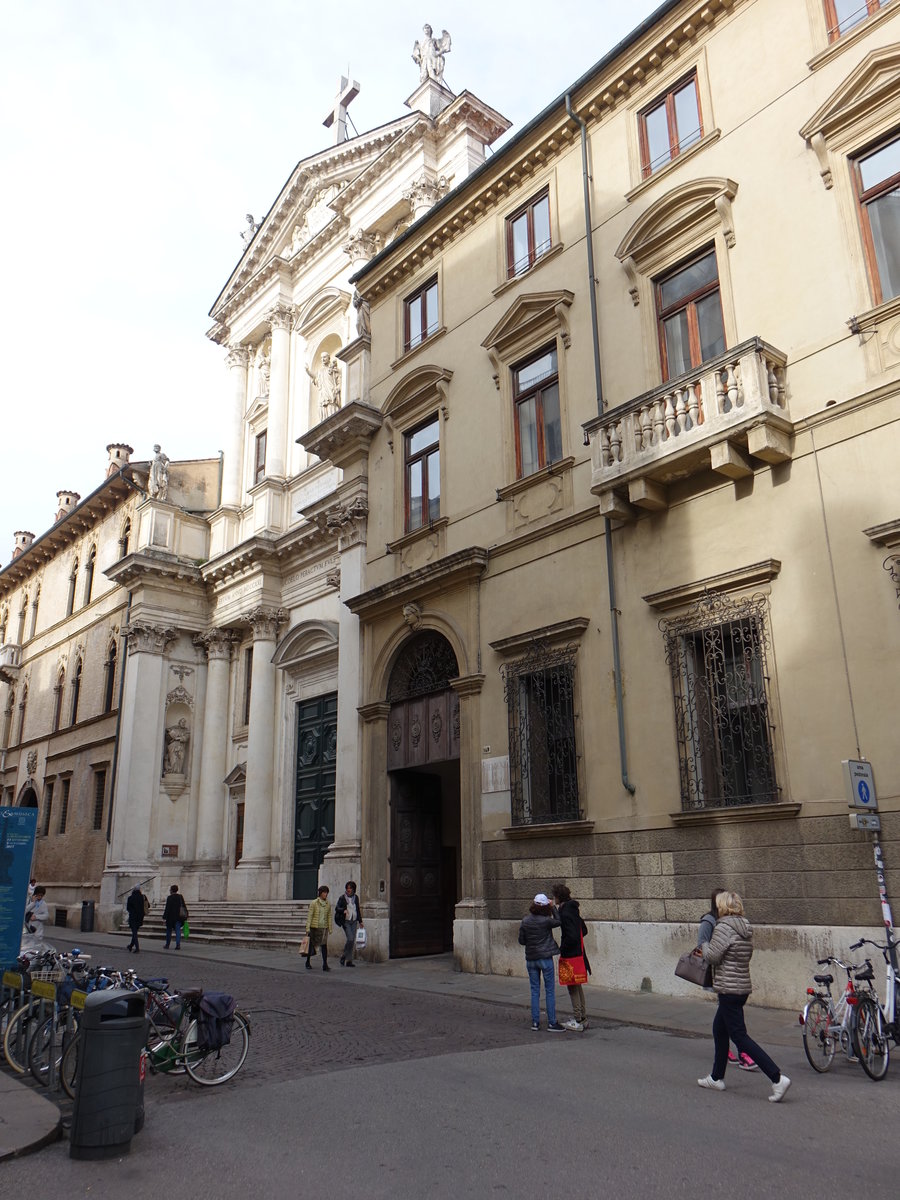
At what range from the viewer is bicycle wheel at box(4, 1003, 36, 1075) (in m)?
8.74

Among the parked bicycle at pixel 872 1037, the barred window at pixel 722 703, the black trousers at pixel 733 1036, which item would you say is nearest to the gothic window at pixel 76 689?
the barred window at pixel 722 703

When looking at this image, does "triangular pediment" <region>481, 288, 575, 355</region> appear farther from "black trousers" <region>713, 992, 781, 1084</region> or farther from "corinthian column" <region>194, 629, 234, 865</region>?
"corinthian column" <region>194, 629, 234, 865</region>

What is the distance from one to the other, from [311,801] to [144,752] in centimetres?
657

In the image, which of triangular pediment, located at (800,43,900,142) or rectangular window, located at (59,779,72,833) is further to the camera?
rectangular window, located at (59,779,72,833)

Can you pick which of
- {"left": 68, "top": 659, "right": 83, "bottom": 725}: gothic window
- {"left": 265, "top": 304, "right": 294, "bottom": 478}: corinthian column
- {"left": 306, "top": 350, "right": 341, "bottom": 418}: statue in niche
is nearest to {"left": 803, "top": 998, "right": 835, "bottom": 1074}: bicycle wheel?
{"left": 306, "top": 350, "right": 341, "bottom": 418}: statue in niche

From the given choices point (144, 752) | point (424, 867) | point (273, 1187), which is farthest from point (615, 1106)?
point (144, 752)

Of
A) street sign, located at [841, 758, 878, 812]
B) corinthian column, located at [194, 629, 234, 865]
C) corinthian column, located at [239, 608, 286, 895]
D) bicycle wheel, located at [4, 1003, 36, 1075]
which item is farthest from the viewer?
corinthian column, located at [194, 629, 234, 865]

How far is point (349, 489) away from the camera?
71.4 feet

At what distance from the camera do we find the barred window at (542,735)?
49.2ft

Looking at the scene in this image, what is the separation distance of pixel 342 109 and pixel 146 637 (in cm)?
1794

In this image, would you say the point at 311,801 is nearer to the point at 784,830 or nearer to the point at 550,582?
the point at 550,582

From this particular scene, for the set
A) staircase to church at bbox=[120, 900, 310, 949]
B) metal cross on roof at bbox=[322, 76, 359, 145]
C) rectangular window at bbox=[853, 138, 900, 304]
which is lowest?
staircase to church at bbox=[120, 900, 310, 949]

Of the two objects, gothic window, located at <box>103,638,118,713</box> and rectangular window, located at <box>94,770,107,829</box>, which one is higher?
gothic window, located at <box>103,638,118,713</box>

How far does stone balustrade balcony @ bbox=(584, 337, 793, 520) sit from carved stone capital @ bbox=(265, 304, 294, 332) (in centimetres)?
1716
